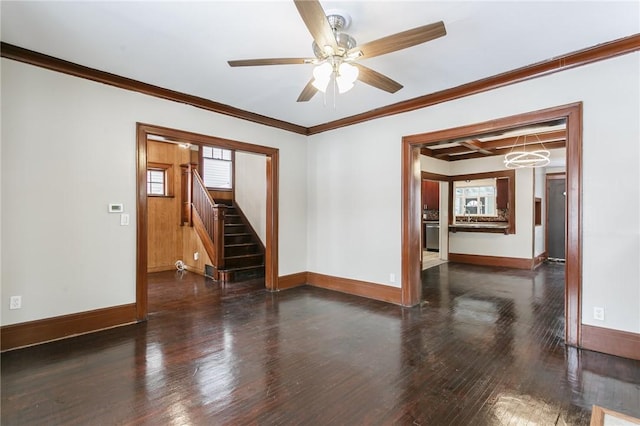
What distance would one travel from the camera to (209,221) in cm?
632

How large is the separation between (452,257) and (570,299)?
5.29 meters

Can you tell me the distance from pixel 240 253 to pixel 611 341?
18.7 feet

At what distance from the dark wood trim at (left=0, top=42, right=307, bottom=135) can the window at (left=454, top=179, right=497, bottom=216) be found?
637 cm

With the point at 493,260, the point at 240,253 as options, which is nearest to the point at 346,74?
the point at 240,253

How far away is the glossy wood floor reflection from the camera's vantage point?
202cm

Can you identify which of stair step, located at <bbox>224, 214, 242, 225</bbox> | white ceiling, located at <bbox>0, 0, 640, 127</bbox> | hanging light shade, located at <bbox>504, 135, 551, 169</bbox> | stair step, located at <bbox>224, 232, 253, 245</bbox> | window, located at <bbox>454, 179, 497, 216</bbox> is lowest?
stair step, located at <bbox>224, 232, 253, 245</bbox>

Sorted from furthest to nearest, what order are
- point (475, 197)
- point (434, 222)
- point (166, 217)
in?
point (434, 222) → point (475, 197) → point (166, 217)

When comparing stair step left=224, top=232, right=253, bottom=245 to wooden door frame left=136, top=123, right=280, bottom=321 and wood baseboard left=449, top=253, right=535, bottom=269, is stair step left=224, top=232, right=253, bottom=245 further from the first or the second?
wood baseboard left=449, top=253, right=535, bottom=269

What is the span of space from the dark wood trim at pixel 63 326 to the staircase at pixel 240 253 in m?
2.31

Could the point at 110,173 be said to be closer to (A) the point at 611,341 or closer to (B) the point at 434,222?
(A) the point at 611,341

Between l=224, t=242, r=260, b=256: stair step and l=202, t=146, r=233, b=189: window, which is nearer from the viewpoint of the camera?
l=224, t=242, r=260, b=256: stair step

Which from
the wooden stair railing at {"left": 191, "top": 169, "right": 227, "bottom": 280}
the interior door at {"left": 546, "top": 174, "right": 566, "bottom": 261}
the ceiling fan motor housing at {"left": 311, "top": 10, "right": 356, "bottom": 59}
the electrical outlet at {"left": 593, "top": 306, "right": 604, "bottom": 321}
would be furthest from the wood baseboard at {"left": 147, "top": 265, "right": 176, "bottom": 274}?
the interior door at {"left": 546, "top": 174, "right": 566, "bottom": 261}

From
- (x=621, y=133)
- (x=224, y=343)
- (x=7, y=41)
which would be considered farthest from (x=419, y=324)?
(x=7, y=41)

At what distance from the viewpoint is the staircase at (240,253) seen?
6012 millimetres
